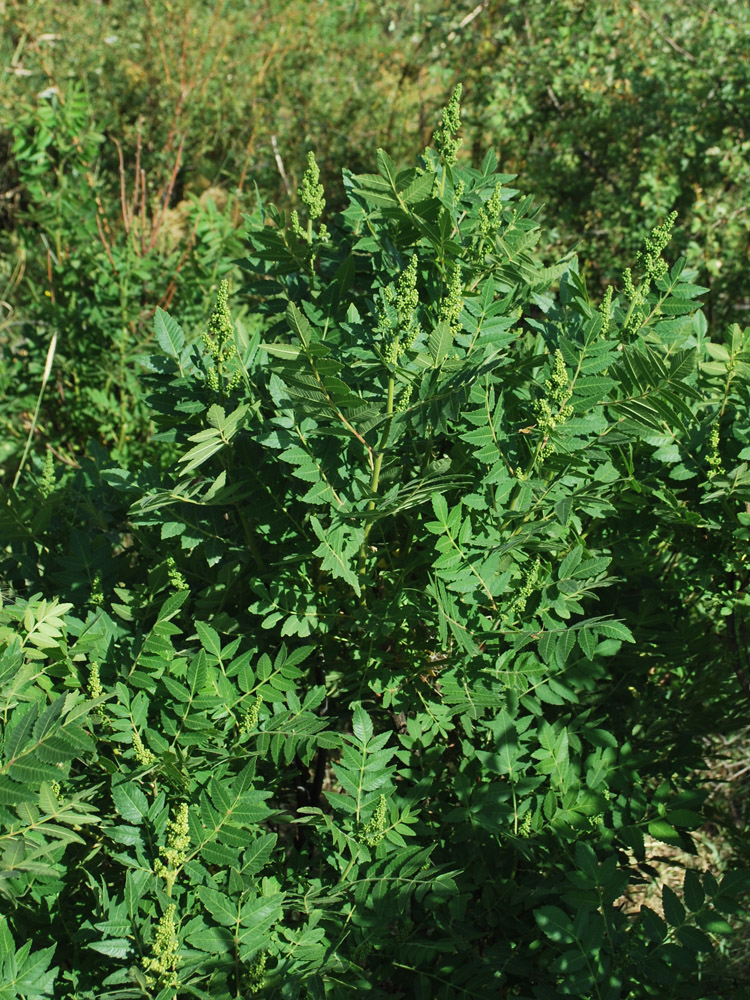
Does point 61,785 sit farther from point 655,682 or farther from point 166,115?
point 166,115

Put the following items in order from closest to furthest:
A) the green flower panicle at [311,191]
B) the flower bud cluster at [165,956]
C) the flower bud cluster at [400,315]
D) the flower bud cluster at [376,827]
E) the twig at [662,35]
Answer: the flower bud cluster at [165,956]
the flower bud cluster at [400,315]
the flower bud cluster at [376,827]
the green flower panicle at [311,191]
the twig at [662,35]

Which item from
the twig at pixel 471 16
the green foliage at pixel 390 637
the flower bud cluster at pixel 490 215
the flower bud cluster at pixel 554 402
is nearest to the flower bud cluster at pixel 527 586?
the green foliage at pixel 390 637

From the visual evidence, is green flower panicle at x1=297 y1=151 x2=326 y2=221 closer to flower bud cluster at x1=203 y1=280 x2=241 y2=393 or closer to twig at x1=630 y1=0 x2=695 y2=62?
flower bud cluster at x1=203 y1=280 x2=241 y2=393

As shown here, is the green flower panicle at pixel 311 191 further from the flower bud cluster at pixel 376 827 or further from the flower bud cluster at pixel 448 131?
the flower bud cluster at pixel 376 827

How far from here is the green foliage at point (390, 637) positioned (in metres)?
1.47

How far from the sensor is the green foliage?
147cm

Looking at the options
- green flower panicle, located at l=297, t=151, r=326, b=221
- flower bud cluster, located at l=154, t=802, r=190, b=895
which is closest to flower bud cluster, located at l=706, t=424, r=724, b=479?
green flower panicle, located at l=297, t=151, r=326, b=221

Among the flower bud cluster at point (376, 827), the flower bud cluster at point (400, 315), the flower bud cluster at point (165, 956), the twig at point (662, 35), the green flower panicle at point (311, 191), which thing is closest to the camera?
the flower bud cluster at point (165, 956)

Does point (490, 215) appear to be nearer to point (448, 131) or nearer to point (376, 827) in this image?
point (448, 131)

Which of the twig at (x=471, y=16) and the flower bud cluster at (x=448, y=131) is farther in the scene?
the twig at (x=471, y=16)

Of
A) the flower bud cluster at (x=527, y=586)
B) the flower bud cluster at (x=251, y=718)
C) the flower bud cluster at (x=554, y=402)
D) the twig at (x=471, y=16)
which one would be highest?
the twig at (x=471, y=16)

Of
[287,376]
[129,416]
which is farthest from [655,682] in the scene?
[129,416]

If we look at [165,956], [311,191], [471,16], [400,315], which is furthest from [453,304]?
[471,16]

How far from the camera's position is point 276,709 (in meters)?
1.68
